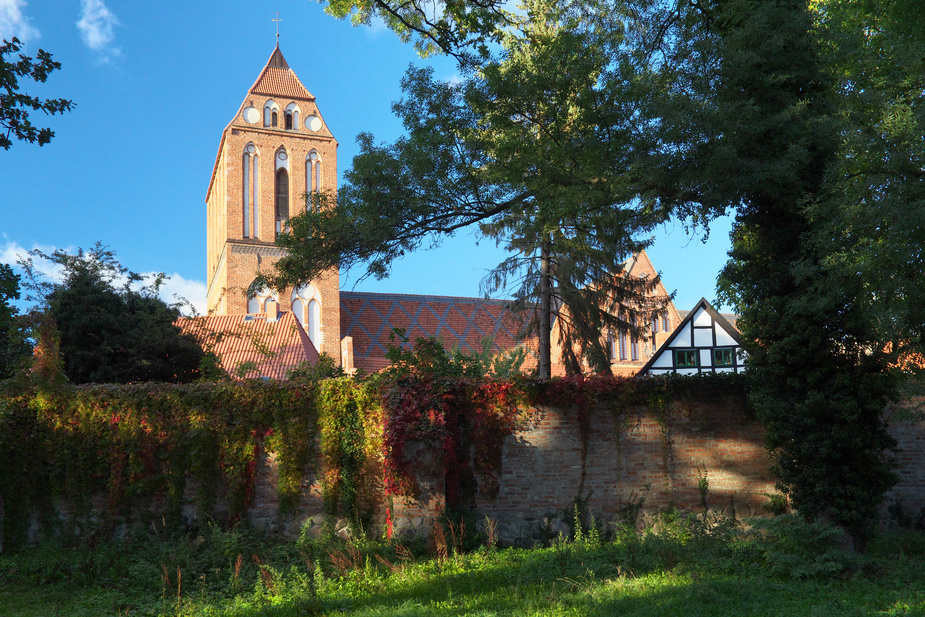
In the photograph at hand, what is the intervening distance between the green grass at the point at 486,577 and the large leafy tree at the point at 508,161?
3956mm

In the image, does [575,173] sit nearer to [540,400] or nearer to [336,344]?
[540,400]

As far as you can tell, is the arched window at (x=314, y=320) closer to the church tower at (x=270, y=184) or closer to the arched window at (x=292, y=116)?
the church tower at (x=270, y=184)

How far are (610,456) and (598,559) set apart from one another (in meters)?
1.96

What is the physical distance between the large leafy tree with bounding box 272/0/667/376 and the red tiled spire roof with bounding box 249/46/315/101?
25.6 m

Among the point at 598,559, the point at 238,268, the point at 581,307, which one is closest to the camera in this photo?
the point at 598,559

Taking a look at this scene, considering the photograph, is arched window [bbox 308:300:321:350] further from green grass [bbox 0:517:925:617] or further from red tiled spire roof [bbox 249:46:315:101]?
green grass [bbox 0:517:925:617]

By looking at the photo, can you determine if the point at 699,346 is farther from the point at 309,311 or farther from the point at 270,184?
the point at 270,184

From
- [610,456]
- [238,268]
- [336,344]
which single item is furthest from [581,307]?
Result: [238,268]

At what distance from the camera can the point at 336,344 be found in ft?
104

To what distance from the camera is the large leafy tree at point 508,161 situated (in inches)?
340

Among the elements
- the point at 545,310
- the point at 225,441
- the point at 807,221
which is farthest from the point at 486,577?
the point at 545,310

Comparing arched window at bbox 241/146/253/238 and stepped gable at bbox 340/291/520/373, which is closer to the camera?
arched window at bbox 241/146/253/238

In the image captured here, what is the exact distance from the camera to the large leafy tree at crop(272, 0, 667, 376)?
28.3 ft

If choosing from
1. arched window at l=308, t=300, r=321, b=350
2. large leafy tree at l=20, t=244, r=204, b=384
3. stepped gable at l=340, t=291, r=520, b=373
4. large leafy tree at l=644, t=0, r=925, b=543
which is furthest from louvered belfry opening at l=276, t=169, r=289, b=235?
large leafy tree at l=644, t=0, r=925, b=543
